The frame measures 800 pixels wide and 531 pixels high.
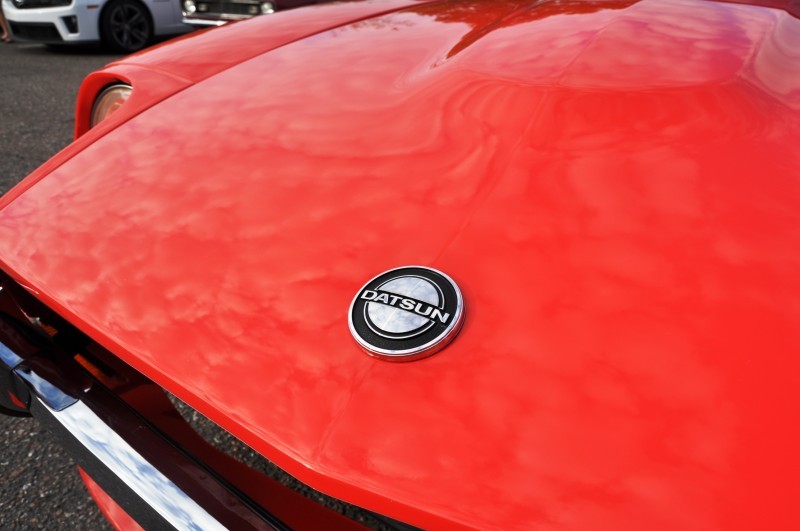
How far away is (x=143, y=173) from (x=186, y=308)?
35cm

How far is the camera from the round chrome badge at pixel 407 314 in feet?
2.36

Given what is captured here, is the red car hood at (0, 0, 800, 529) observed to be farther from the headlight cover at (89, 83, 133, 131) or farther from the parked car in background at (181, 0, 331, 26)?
the parked car in background at (181, 0, 331, 26)

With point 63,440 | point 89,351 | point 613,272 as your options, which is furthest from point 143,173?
point 613,272

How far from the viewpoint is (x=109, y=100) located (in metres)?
1.48

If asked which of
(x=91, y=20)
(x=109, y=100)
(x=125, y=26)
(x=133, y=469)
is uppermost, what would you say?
(x=109, y=100)

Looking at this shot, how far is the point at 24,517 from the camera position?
1.41m

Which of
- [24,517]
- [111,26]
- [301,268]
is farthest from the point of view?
[111,26]

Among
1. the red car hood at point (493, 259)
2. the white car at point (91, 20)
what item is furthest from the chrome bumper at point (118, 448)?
the white car at point (91, 20)

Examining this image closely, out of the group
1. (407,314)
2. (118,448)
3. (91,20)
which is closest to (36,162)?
(118,448)

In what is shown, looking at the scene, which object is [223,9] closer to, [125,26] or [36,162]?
[125,26]

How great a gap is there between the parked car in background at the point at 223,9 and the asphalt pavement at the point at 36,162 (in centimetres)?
100

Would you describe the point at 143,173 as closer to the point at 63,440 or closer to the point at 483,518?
the point at 63,440

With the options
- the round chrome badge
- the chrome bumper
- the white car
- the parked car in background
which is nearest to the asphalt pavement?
the chrome bumper

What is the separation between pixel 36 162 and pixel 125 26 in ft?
11.9
